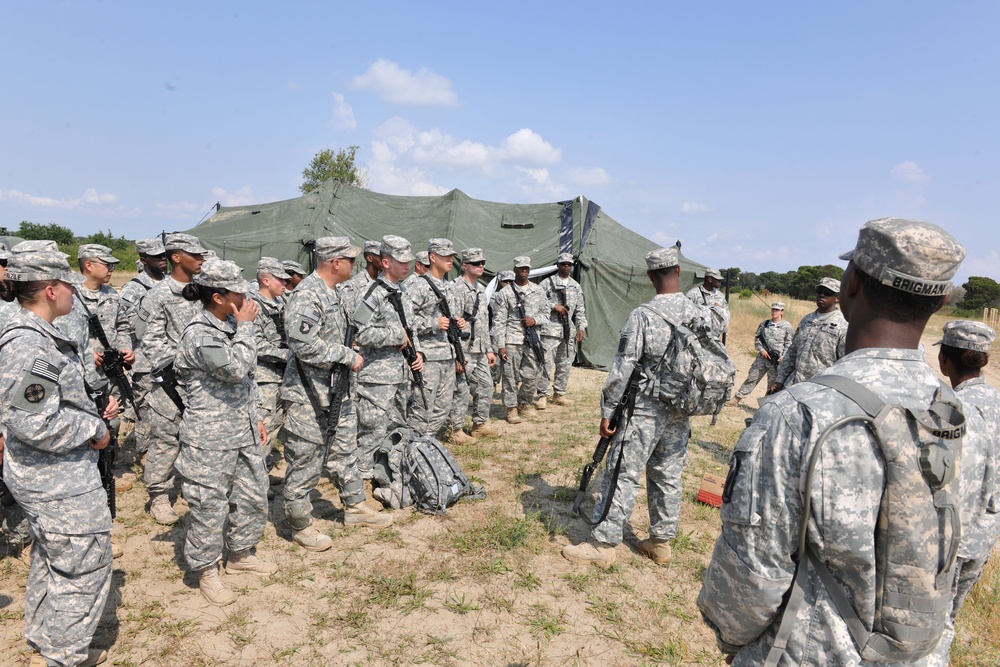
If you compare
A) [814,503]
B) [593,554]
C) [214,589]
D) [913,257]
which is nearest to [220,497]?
[214,589]

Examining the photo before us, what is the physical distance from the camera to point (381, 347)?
4797mm

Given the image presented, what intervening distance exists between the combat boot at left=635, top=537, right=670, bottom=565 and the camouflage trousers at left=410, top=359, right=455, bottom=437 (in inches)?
98.3

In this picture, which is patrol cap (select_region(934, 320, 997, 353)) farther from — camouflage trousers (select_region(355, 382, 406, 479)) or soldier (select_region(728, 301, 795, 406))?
soldier (select_region(728, 301, 795, 406))

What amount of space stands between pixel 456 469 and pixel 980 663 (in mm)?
3846

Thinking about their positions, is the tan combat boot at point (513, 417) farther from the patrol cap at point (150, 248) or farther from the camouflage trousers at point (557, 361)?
the patrol cap at point (150, 248)

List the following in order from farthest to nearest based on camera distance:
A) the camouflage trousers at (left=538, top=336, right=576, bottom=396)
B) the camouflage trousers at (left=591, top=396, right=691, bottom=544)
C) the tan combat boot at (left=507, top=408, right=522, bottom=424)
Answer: the camouflage trousers at (left=538, top=336, right=576, bottom=396) → the tan combat boot at (left=507, top=408, right=522, bottom=424) → the camouflage trousers at (left=591, top=396, right=691, bottom=544)

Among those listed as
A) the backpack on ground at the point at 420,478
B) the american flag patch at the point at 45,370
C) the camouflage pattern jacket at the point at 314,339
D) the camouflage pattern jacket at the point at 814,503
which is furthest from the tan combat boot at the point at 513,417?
the camouflage pattern jacket at the point at 814,503

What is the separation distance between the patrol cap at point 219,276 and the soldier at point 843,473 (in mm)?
2923

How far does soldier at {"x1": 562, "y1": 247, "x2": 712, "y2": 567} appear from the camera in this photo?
3768 millimetres

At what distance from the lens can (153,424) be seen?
4.66 m

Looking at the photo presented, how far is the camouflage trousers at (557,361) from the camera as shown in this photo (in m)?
8.67

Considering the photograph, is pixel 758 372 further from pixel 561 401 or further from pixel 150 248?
pixel 150 248

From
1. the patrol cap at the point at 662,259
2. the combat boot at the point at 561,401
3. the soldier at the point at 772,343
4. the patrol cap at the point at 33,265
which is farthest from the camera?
the combat boot at the point at 561,401

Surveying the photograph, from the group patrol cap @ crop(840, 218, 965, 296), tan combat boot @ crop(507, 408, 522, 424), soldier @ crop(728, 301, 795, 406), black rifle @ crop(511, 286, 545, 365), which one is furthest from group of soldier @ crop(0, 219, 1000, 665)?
soldier @ crop(728, 301, 795, 406)
